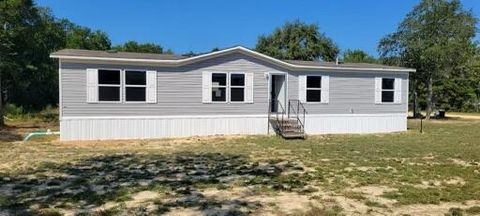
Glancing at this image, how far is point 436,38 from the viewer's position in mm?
28000

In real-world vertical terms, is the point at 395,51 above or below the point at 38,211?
above

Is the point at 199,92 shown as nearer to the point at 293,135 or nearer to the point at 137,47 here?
the point at 293,135

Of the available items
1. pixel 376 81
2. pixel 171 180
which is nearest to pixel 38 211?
pixel 171 180

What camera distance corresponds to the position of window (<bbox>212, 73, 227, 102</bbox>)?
54.5 ft

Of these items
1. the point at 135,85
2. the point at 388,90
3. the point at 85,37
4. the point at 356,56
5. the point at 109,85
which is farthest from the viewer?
the point at 356,56

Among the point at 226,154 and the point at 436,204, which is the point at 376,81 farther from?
the point at 436,204

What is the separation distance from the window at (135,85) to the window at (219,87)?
8.24 ft

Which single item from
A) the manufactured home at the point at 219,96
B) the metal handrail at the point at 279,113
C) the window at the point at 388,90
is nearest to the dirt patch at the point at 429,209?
the manufactured home at the point at 219,96

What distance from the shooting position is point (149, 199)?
614 centimetres

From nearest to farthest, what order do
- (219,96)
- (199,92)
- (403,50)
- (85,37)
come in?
(199,92) < (219,96) < (403,50) < (85,37)

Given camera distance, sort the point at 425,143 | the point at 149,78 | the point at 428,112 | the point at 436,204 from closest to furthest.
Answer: the point at 436,204 → the point at 425,143 → the point at 149,78 → the point at 428,112

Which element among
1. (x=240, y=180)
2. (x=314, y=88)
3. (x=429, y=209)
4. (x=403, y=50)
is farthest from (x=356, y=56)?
(x=429, y=209)

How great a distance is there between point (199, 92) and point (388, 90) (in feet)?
27.3

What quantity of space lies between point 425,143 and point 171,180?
9.47 m
